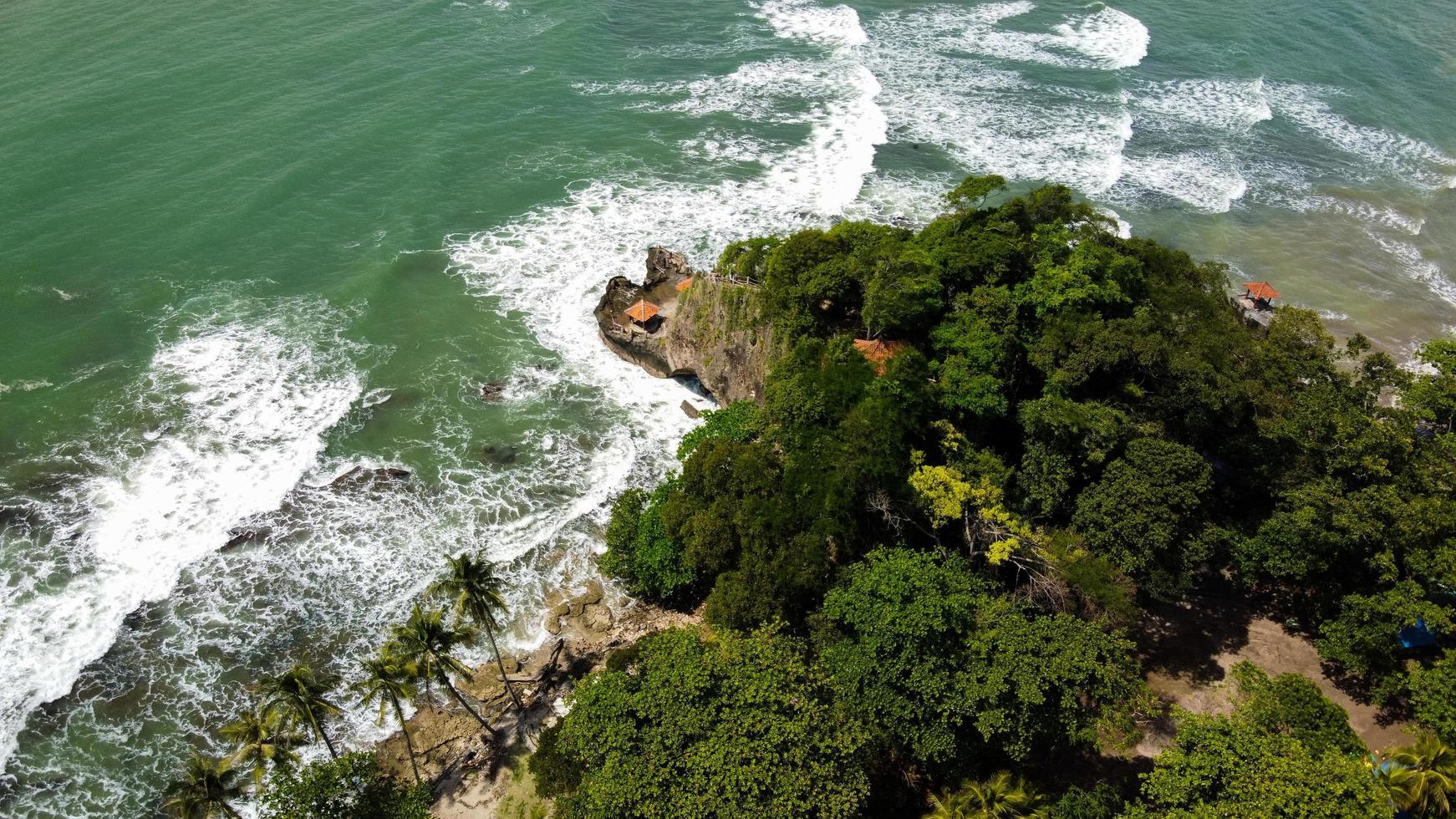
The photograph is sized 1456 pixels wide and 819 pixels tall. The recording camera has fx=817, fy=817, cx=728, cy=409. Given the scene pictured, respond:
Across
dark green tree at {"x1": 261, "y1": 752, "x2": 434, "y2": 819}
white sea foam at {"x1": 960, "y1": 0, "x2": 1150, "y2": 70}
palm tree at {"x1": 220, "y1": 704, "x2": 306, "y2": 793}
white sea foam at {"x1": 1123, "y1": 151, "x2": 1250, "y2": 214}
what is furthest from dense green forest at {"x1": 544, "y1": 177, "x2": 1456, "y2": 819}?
white sea foam at {"x1": 960, "y1": 0, "x2": 1150, "y2": 70}

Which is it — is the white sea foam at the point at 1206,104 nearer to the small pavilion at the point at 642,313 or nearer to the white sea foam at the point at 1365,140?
the white sea foam at the point at 1365,140

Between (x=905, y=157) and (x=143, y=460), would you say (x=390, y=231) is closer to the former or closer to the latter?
→ (x=143, y=460)

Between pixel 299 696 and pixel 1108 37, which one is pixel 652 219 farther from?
pixel 1108 37

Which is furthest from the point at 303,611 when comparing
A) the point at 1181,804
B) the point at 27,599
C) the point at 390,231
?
the point at 1181,804

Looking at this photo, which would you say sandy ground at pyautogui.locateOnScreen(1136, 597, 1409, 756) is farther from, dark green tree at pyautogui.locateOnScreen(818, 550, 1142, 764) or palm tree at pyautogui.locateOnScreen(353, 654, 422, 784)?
palm tree at pyautogui.locateOnScreen(353, 654, 422, 784)

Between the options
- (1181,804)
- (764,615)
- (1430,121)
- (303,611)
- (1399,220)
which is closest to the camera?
(1181,804)

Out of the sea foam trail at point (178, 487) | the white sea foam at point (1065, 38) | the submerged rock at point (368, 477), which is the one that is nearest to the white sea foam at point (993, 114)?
the white sea foam at point (1065, 38)
